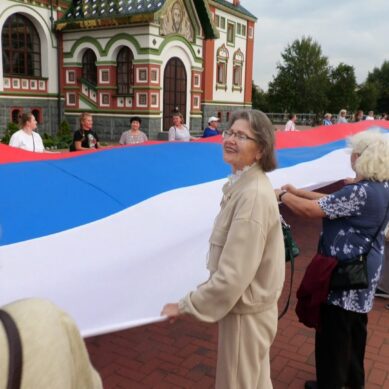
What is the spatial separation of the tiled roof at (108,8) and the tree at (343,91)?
29.0 meters

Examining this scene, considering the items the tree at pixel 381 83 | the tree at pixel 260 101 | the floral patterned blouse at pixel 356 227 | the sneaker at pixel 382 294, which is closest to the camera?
the floral patterned blouse at pixel 356 227

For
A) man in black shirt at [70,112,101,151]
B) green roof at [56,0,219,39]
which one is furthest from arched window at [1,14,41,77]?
man in black shirt at [70,112,101,151]

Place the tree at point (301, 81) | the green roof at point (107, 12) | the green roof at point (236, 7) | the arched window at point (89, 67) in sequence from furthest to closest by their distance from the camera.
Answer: the tree at point (301, 81)
the green roof at point (236, 7)
the arched window at point (89, 67)
the green roof at point (107, 12)

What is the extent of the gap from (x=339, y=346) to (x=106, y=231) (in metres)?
1.54

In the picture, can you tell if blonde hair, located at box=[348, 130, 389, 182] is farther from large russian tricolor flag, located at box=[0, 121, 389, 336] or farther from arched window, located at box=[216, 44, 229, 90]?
arched window, located at box=[216, 44, 229, 90]

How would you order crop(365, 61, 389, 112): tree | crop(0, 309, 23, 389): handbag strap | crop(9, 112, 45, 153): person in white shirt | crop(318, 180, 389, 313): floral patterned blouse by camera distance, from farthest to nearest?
crop(365, 61, 389, 112): tree
crop(9, 112, 45, 153): person in white shirt
crop(318, 180, 389, 313): floral patterned blouse
crop(0, 309, 23, 389): handbag strap

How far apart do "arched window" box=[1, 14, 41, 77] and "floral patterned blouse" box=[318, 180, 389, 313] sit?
61.4 ft

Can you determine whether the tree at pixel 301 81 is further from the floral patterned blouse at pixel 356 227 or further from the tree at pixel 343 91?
the floral patterned blouse at pixel 356 227

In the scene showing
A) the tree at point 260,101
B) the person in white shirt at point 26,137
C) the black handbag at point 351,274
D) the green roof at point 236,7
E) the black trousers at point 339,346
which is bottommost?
the black trousers at point 339,346

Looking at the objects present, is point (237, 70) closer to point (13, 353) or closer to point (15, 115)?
point (15, 115)

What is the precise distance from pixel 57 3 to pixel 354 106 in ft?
105

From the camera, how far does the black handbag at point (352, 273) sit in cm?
267

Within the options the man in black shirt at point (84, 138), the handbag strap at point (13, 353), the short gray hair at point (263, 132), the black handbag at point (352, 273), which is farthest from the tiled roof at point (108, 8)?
the handbag strap at point (13, 353)

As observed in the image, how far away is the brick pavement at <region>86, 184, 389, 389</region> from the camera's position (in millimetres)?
3406
